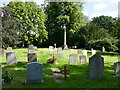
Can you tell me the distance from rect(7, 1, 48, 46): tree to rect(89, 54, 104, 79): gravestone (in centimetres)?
2683

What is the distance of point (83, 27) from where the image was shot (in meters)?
35.0

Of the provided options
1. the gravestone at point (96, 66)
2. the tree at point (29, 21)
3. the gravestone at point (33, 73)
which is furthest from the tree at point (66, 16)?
the gravestone at point (33, 73)

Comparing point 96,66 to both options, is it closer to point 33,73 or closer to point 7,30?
point 33,73

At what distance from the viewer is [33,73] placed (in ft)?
23.5

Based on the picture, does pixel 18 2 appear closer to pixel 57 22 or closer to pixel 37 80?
pixel 57 22

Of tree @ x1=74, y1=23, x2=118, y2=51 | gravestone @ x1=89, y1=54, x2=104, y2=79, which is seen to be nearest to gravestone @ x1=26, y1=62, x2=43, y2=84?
gravestone @ x1=89, y1=54, x2=104, y2=79

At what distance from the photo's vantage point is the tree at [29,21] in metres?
33.6

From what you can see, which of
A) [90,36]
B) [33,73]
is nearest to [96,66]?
[33,73]

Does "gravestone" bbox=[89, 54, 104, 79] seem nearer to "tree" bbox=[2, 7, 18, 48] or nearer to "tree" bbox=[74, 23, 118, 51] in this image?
"tree" bbox=[2, 7, 18, 48]

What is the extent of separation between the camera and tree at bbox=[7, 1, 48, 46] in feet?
110

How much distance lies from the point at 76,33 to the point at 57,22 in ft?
18.8

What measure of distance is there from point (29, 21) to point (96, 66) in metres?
28.8

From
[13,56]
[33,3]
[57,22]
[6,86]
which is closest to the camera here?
[6,86]

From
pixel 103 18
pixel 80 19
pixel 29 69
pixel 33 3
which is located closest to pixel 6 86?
pixel 29 69
